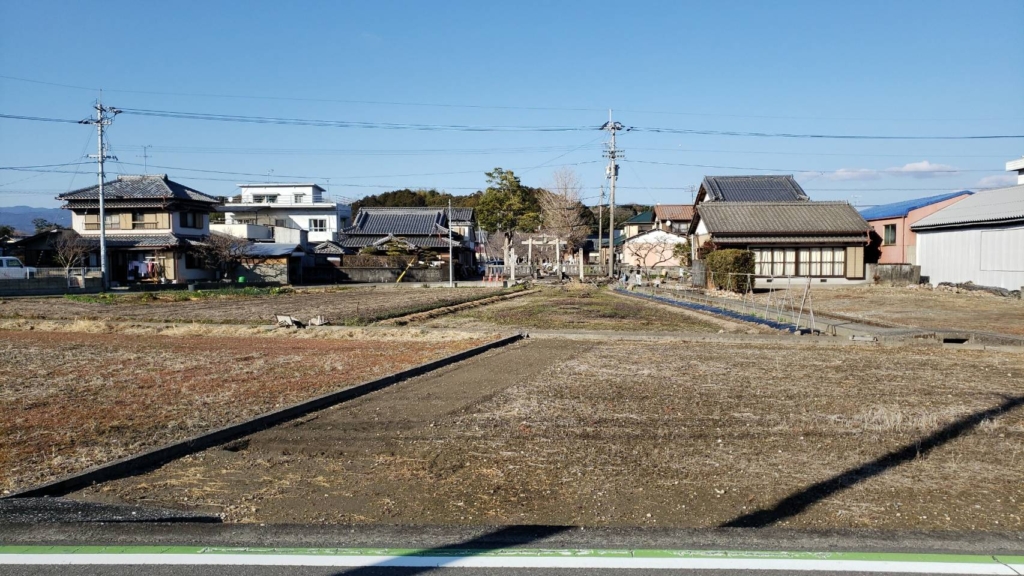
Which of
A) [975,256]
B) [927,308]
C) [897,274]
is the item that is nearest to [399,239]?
[897,274]

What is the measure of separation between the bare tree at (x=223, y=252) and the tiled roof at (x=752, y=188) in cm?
2735

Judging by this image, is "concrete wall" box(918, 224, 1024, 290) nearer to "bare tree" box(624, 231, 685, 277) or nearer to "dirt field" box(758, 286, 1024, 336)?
"dirt field" box(758, 286, 1024, 336)

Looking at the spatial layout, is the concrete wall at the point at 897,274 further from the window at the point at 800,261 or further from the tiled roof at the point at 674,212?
the tiled roof at the point at 674,212

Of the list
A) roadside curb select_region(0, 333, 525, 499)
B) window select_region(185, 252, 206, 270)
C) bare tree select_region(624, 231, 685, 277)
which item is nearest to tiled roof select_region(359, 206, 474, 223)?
bare tree select_region(624, 231, 685, 277)

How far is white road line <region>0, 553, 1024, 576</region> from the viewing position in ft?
10.7

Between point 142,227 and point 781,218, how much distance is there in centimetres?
3501

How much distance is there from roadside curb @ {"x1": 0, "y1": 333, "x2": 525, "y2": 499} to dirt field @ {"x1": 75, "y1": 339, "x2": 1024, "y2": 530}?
17cm

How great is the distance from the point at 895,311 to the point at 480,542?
19.4 metres

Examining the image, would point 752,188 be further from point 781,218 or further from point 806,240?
point 806,240

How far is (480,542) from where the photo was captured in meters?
3.61

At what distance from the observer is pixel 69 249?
35.4 meters

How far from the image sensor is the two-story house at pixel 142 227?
37750mm

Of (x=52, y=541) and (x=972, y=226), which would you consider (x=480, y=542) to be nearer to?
(x=52, y=541)

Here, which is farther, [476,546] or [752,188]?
[752,188]
